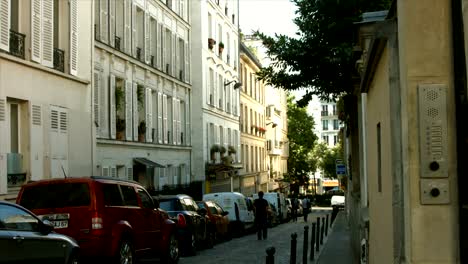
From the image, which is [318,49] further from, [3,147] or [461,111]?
[461,111]

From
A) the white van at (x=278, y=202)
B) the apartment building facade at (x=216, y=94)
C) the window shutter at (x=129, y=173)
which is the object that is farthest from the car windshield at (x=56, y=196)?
the apartment building facade at (x=216, y=94)

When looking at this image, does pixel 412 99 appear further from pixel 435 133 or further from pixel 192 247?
pixel 192 247

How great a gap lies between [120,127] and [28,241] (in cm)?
2029

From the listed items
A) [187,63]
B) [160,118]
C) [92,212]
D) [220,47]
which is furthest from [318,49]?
[220,47]

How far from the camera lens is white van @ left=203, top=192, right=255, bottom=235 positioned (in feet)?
98.0

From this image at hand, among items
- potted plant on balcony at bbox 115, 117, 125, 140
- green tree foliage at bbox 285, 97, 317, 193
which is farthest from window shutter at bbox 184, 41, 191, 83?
green tree foliage at bbox 285, 97, 317, 193

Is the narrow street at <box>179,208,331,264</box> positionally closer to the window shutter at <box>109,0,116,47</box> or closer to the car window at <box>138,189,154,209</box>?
the car window at <box>138,189,154,209</box>

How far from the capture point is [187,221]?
1852cm

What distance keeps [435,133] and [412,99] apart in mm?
306

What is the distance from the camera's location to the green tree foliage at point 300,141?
297ft

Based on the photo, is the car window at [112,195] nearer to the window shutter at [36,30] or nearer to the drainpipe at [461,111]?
the drainpipe at [461,111]

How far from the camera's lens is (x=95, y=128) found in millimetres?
26453

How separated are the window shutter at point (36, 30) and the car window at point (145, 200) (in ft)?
27.6

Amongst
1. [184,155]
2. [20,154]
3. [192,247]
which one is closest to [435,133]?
[192,247]
